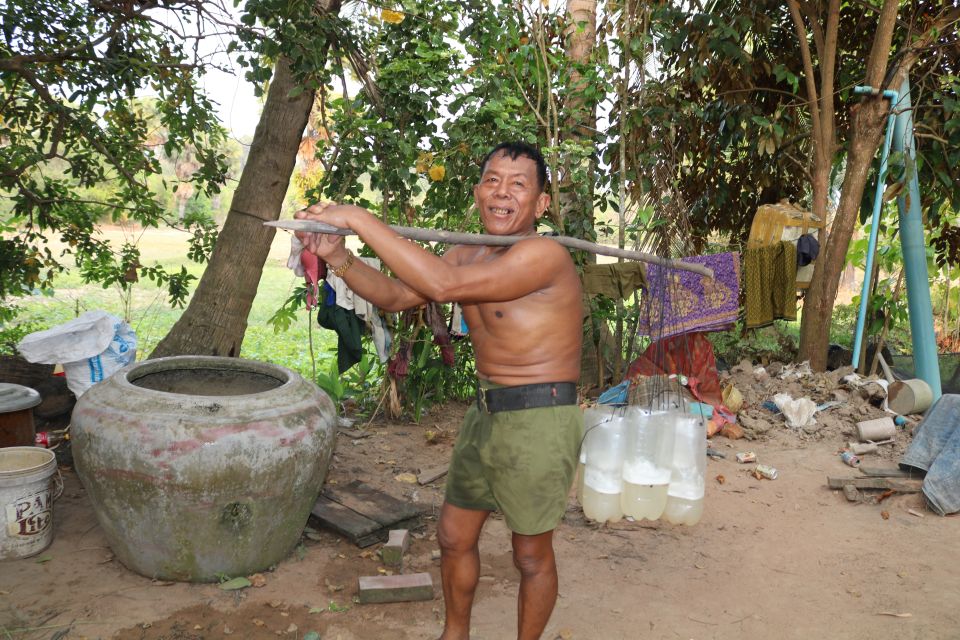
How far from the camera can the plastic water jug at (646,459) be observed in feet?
10.3

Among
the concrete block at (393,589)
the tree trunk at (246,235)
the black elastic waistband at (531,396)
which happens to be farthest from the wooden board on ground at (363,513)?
the black elastic waistband at (531,396)

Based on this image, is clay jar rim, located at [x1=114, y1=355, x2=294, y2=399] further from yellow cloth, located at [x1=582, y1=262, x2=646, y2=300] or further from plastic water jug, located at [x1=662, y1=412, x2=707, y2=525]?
yellow cloth, located at [x1=582, y1=262, x2=646, y2=300]

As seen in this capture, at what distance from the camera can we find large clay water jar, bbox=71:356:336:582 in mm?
3260

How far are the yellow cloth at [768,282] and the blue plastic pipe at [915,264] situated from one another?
1109mm

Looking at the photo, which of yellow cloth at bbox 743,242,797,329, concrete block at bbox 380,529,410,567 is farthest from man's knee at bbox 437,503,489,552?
yellow cloth at bbox 743,242,797,329

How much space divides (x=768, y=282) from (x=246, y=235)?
473 centimetres

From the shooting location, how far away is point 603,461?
3.18m

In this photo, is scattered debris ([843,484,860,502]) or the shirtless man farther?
scattered debris ([843,484,860,502])

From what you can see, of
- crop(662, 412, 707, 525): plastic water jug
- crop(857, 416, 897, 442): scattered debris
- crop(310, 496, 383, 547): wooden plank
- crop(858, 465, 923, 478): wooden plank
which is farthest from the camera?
crop(857, 416, 897, 442): scattered debris

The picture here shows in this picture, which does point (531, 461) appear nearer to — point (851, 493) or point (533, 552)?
point (533, 552)

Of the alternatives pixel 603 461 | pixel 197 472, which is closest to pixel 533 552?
pixel 603 461

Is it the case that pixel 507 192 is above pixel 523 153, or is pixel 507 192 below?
below

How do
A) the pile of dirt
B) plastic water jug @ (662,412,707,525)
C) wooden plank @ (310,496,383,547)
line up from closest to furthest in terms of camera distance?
plastic water jug @ (662,412,707,525)
wooden plank @ (310,496,383,547)
the pile of dirt

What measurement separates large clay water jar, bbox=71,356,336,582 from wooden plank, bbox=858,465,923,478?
3.88 meters
